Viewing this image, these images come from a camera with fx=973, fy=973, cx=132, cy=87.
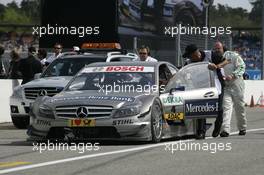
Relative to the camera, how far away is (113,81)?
50.8 feet

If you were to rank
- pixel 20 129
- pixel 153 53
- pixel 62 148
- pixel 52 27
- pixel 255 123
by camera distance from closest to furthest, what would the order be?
pixel 62 148 → pixel 20 129 → pixel 255 123 → pixel 52 27 → pixel 153 53

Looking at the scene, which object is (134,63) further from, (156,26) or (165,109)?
(156,26)

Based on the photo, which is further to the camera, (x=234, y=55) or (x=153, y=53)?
(x=153, y=53)

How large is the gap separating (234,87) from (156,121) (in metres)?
2.77

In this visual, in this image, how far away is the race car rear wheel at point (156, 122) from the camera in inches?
573

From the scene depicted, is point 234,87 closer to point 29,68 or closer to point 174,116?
point 174,116

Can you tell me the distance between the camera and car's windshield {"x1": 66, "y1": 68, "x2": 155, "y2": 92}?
15375 mm

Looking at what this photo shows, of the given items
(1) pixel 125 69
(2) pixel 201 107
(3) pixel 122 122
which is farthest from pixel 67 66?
(3) pixel 122 122

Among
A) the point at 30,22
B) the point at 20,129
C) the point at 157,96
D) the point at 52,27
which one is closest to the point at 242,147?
the point at 157,96

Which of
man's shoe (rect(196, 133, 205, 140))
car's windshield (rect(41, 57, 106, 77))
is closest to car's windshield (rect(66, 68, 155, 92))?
man's shoe (rect(196, 133, 205, 140))

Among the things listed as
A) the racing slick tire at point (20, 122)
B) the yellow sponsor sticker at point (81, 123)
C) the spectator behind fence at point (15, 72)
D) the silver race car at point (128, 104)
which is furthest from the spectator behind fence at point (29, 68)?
the yellow sponsor sticker at point (81, 123)

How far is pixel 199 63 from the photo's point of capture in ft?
54.0

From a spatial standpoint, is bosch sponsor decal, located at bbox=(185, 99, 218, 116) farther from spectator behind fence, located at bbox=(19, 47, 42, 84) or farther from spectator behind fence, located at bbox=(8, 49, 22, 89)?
spectator behind fence, located at bbox=(8, 49, 22, 89)

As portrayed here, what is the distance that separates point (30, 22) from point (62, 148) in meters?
42.6
